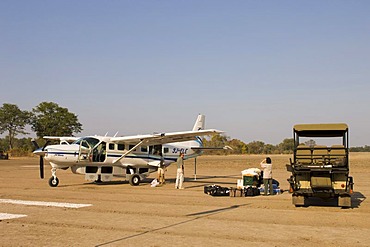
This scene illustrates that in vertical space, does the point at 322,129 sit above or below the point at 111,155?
above

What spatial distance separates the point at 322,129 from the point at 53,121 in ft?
270

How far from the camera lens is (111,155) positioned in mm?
22906

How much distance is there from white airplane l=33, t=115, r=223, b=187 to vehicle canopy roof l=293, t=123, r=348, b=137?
594 centimetres

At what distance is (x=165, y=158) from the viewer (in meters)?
26.0

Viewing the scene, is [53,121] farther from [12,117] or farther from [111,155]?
[111,155]

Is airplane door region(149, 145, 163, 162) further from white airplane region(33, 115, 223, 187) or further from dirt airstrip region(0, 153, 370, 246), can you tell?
dirt airstrip region(0, 153, 370, 246)

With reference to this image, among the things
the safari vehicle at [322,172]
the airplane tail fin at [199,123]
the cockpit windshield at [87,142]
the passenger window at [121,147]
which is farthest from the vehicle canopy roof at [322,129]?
the airplane tail fin at [199,123]

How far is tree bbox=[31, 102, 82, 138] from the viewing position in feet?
295

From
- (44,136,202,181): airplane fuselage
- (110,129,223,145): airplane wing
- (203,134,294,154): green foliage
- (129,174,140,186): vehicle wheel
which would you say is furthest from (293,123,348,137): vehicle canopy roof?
(203,134,294,154): green foliage

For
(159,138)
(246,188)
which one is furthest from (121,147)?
(246,188)

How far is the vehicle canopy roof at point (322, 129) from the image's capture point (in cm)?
1484

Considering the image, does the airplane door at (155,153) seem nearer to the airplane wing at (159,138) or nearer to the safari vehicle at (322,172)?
the airplane wing at (159,138)

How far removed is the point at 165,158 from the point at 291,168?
12.8 metres

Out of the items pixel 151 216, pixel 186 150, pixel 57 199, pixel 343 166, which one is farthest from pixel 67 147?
pixel 343 166
